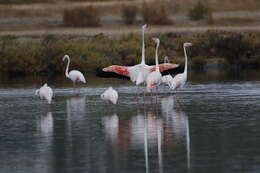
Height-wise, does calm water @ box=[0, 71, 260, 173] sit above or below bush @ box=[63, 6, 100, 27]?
below

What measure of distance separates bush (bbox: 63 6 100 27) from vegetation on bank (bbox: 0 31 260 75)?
53.5 ft

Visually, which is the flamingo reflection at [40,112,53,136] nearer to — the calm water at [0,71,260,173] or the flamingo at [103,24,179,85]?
the calm water at [0,71,260,173]

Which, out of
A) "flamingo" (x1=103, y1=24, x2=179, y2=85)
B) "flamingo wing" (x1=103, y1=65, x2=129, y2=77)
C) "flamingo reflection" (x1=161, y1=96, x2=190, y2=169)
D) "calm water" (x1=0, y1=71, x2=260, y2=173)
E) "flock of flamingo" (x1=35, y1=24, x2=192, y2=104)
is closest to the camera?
"calm water" (x1=0, y1=71, x2=260, y2=173)

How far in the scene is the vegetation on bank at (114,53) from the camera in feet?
107

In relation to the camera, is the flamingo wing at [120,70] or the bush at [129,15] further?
the bush at [129,15]

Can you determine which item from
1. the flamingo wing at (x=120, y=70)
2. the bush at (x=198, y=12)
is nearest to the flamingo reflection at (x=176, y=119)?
the flamingo wing at (x=120, y=70)

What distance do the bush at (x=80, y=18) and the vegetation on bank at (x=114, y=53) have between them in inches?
642

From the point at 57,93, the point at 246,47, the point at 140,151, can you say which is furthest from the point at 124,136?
the point at 246,47

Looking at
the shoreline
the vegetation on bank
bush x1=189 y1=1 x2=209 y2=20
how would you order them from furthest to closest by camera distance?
bush x1=189 y1=1 x2=209 y2=20 → the shoreline → the vegetation on bank

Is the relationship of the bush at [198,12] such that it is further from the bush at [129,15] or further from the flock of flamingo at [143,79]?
the flock of flamingo at [143,79]

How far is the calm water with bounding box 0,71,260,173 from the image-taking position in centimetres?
1205

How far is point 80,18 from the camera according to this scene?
55.7 meters

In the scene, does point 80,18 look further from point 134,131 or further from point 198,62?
point 134,131

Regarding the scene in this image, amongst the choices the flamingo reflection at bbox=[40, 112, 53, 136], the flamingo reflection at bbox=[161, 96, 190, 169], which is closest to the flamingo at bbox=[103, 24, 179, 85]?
the flamingo reflection at bbox=[161, 96, 190, 169]
